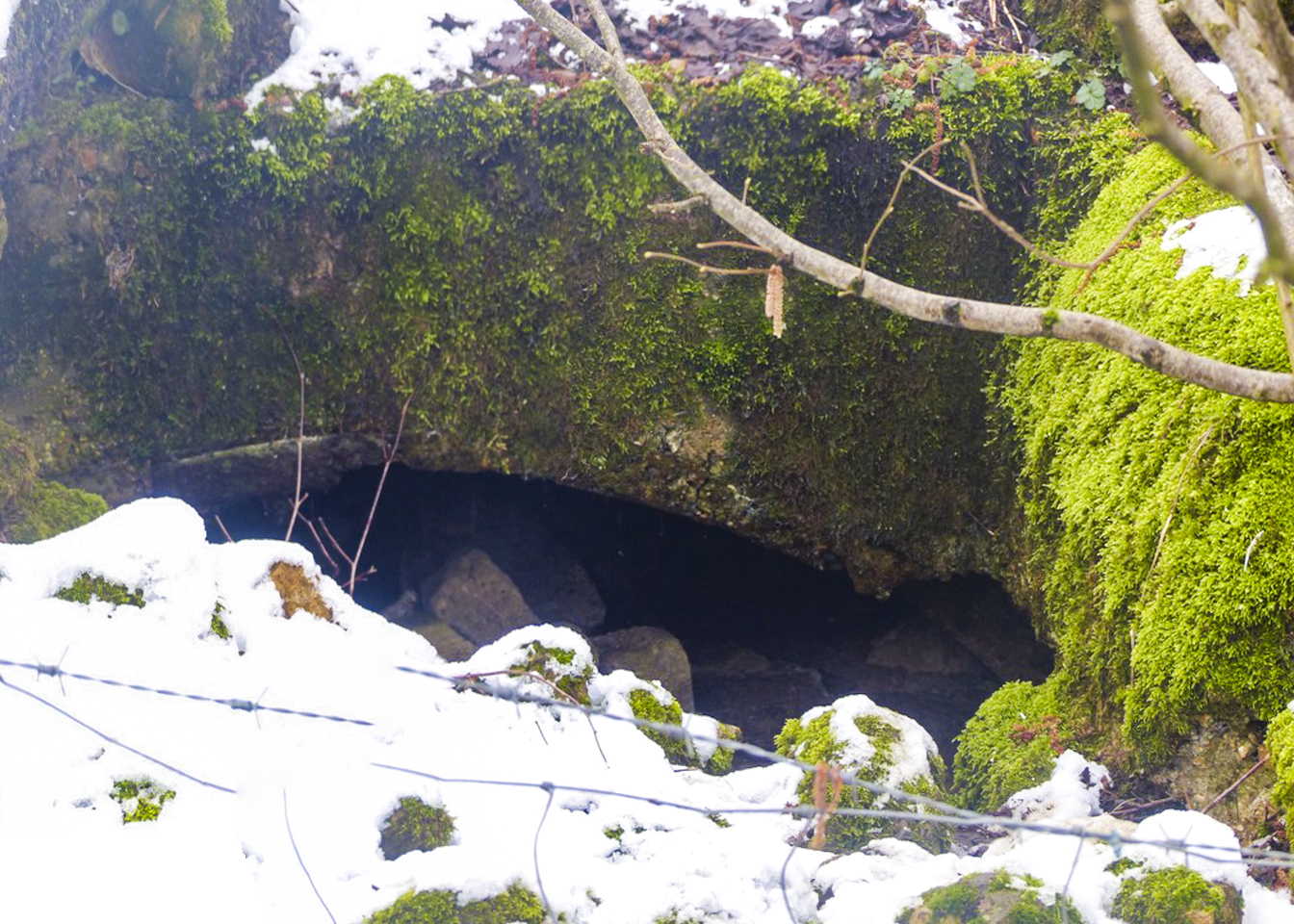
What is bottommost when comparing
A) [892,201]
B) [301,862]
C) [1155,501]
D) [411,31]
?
[301,862]

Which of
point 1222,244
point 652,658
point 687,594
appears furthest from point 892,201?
point 687,594

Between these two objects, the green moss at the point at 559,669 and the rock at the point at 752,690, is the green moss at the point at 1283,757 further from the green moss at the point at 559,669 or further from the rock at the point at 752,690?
the rock at the point at 752,690

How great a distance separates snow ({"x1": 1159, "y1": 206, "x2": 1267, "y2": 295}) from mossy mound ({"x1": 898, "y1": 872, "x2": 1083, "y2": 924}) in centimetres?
199

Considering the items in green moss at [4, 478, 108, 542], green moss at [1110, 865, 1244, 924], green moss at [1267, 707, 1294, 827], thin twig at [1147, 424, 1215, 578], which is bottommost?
green moss at [4, 478, 108, 542]

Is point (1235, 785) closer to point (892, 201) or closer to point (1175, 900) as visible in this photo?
point (1175, 900)

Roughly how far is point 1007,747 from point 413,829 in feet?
6.71

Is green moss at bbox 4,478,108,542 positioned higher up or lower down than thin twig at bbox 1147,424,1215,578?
lower down

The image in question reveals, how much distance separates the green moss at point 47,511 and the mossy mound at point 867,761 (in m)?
3.00

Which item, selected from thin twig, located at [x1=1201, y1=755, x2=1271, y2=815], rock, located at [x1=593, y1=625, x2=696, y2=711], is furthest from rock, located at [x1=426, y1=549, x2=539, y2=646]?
thin twig, located at [x1=1201, y1=755, x2=1271, y2=815]

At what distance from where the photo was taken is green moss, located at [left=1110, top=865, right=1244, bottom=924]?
2129 millimetres

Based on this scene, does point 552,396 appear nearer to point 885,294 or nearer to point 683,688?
point 683,688

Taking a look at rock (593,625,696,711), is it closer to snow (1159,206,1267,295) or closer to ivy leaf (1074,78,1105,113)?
snow (1159,206,1267,295)

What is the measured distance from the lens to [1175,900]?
2137mm

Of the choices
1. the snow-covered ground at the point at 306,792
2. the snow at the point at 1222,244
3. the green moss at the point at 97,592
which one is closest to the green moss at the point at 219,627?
the snow-covered ground at the point at 306,792
